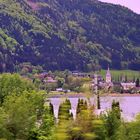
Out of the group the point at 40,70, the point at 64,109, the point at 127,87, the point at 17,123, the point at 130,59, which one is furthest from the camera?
the point at 130,59

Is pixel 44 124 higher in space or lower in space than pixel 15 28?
lower

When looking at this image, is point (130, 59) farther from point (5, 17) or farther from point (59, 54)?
point (5, 17)

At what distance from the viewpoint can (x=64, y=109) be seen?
16.3 feet

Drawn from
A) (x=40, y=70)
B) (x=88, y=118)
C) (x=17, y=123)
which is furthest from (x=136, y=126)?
(x=40, y=70)

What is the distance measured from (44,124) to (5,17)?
160333 mm

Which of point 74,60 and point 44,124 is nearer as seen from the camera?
point 44,124

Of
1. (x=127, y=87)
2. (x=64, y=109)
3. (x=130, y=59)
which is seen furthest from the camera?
(x=130, y=59)

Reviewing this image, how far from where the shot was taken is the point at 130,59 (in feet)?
647

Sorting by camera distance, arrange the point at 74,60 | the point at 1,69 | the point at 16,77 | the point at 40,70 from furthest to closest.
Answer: the point at 74,60 < the point at 40,70 < the point at 1,69 < the point at 16,77

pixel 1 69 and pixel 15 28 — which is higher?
pixel 15 28

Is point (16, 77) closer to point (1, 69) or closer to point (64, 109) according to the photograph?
point (64, 109)

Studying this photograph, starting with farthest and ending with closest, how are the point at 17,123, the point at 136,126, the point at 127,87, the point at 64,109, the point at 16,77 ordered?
the point at 127,87
the point at 16,77
the point at 136,126
the point at 17,123
the point at 64,109

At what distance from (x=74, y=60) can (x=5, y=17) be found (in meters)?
27.0

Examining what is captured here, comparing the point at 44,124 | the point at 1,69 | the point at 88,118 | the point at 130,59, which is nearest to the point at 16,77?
the point at 44,124
